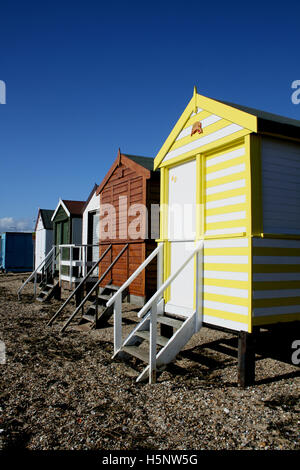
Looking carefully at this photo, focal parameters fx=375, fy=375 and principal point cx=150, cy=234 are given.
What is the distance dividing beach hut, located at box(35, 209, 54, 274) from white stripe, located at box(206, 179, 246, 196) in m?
15.9

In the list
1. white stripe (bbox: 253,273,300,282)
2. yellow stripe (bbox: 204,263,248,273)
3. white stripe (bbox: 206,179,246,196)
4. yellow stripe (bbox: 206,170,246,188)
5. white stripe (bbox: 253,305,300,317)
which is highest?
yellow stripe (bbox: 206,170,246,188)

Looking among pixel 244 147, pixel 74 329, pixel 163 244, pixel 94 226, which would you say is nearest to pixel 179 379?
pixel 163 244

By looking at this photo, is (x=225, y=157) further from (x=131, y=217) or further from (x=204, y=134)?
(x=131, y=217)

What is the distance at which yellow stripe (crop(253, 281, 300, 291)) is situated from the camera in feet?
16.3

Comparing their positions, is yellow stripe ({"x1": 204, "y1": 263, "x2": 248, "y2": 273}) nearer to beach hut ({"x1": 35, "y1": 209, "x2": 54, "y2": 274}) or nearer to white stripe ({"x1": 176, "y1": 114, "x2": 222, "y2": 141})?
white stripe ({"x1": 176, "y1": 114, "x2": 222, "y2": 141})

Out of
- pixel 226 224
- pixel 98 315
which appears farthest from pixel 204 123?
pixel 98 315

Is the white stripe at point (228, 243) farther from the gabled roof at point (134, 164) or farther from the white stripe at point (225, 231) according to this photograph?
the gabled roof at point (134, 164)

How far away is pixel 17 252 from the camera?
1073 inches

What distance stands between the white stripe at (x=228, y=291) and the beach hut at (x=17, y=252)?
23.7 m

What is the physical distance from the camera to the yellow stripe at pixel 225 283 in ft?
16.6

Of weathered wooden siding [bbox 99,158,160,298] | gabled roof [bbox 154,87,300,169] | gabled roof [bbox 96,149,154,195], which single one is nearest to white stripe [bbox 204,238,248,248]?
gabled roof [bbox 154,87,300,169]

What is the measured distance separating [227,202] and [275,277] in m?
1.27

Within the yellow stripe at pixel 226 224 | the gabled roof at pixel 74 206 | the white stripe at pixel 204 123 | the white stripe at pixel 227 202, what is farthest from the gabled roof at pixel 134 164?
the gabled roof at pixel 74 206

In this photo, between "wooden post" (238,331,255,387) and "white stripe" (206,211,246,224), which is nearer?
"wooden post" (238,331,255,387)
